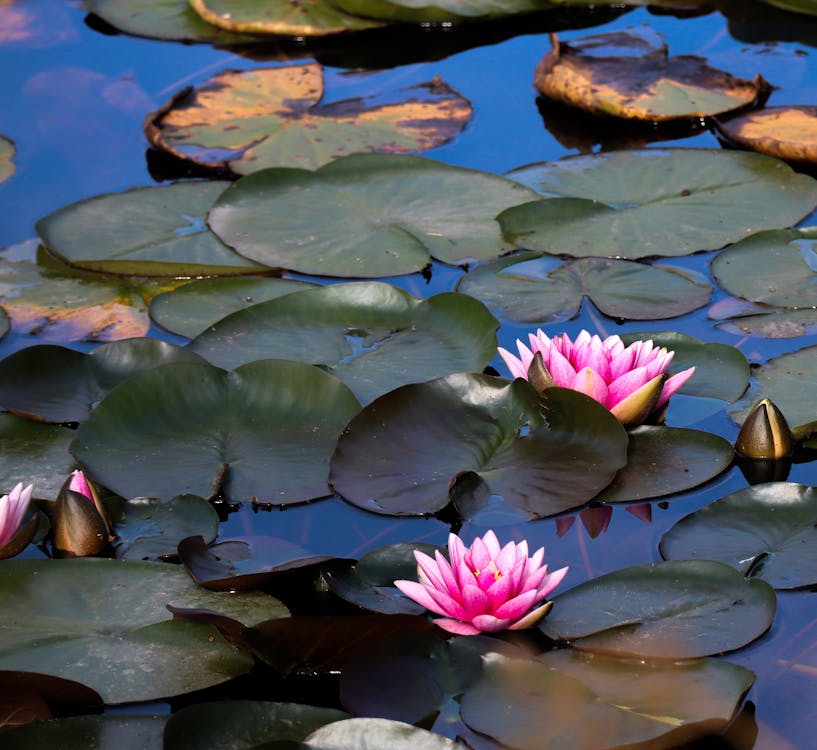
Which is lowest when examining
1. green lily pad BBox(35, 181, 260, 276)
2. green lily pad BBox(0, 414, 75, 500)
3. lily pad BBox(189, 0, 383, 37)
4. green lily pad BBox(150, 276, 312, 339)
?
green lily pad BBox(0, 414, 75, 500)

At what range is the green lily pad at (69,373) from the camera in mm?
2695

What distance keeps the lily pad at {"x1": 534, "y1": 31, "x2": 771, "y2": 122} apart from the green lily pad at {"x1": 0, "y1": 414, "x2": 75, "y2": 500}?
2570 millimetres

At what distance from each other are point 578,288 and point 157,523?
1401mm

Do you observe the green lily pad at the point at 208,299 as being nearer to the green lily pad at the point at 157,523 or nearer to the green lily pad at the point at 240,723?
the green lily pad at the point at 157,523

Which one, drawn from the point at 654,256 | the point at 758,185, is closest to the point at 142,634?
the point at 654,256

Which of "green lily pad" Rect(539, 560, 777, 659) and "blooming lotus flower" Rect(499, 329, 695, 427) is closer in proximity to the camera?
"green lily pad" Rect(539, 560, 777, 659)

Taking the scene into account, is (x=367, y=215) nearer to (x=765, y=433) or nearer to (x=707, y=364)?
(x=707, y=364)

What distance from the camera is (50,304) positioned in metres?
3.21

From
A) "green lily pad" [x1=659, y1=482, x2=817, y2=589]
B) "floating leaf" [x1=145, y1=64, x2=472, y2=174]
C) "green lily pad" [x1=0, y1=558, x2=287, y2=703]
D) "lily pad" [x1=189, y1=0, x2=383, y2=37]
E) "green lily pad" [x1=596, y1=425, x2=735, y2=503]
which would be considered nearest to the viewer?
"green lily pad" [x1=0, y1=558, x2=287, y2=703]

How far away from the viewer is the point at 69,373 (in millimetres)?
2779

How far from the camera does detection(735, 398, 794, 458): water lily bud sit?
2463 mm

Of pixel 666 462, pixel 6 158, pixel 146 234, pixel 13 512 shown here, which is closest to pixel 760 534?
pixel 666 462

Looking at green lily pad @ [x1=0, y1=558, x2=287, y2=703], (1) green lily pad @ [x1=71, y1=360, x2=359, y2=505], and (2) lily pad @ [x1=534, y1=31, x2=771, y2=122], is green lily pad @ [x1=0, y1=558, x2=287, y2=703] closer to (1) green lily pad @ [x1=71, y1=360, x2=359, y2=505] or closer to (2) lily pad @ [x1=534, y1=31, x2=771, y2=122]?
(1) green lily pad @ [x1=71, y1=360, x2=359, y2=505]

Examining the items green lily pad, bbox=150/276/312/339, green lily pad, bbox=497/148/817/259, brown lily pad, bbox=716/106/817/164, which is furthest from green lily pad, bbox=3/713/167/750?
brown lily pad, bbox=716/106/817/164
